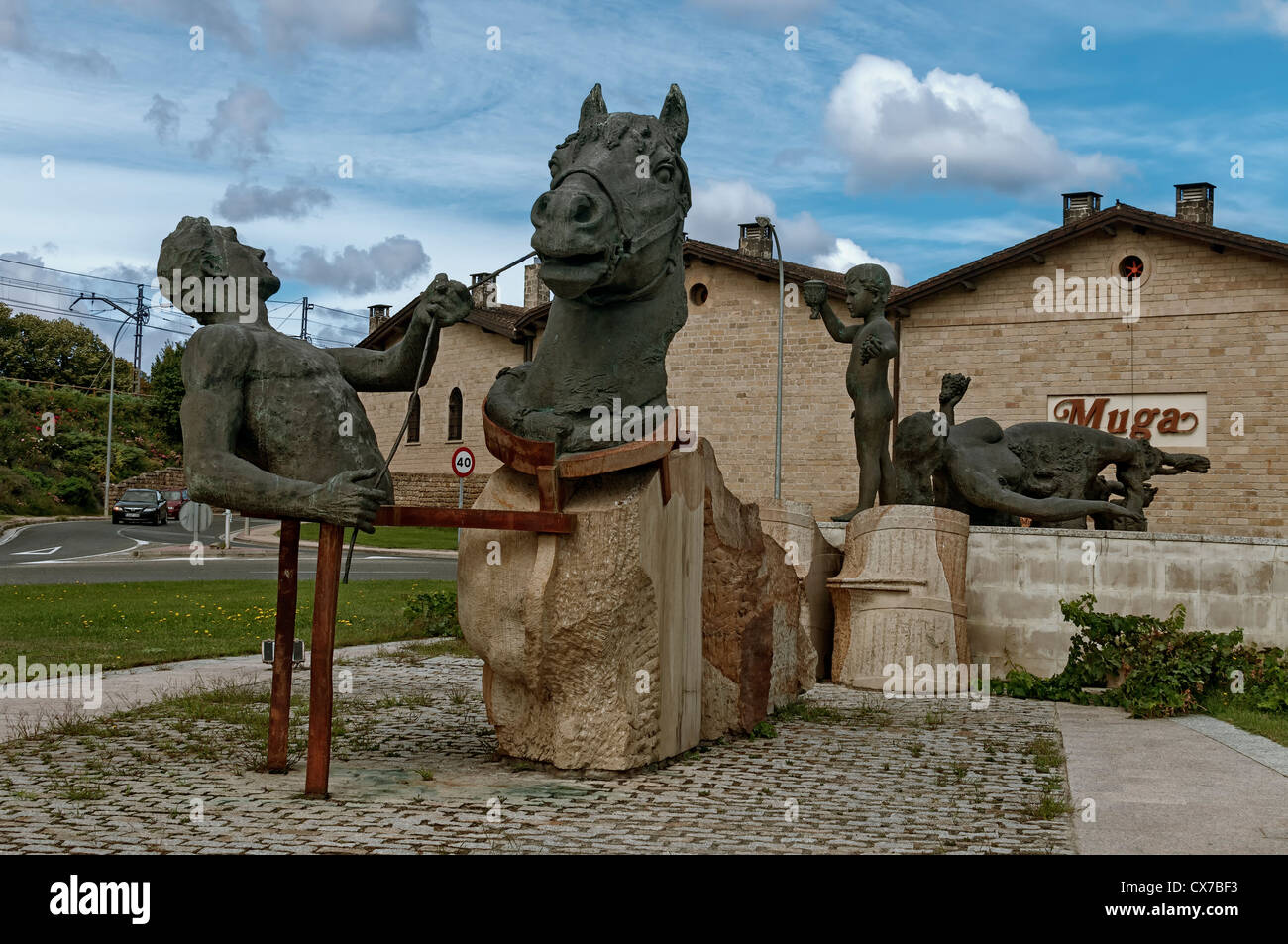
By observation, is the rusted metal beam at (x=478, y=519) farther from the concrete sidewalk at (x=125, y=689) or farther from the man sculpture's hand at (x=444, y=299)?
the concrete sidewalk at (x=125, y=689)

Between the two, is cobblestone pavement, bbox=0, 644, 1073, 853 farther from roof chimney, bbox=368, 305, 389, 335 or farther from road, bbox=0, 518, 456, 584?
roof chimney, bbox=368, 305, 389, 335

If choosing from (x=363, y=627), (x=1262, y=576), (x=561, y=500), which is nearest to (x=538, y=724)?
(x=561, y=500)

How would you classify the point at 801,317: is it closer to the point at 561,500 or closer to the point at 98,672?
the point at 98,672

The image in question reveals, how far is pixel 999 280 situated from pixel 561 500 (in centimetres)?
2556

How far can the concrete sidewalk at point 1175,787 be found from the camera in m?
4.72

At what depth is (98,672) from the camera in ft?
30.9

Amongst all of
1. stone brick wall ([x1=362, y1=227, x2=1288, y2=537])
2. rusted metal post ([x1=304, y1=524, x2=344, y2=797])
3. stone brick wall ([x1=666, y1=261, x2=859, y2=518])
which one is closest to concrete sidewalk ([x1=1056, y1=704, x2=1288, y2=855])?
rusted metal post ([x1=304, y1=524, x2=344, y2=797])

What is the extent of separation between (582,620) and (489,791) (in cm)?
80

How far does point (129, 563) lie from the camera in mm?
25438

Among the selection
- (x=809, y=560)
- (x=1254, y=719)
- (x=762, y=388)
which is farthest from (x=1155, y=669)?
(x=762, y=388)

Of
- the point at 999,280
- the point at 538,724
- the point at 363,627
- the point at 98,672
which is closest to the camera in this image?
the point at 538,724

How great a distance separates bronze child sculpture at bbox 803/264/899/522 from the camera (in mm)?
11617

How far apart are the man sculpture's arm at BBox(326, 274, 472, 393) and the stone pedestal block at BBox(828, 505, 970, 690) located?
5309 mm

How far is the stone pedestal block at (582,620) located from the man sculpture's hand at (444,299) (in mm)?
833
